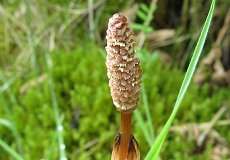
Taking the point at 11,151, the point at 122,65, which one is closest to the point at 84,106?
the point at 11,151

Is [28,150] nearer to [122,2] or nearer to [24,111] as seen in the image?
[24,111]

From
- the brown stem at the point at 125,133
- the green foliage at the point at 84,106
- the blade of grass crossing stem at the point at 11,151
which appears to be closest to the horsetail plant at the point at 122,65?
the brown stem at the point at 125,133

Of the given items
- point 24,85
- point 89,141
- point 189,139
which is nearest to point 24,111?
point 24,85

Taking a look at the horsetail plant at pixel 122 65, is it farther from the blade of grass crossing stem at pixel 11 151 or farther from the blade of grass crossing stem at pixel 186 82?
the blade of grass crossing stem at pixel 11 151

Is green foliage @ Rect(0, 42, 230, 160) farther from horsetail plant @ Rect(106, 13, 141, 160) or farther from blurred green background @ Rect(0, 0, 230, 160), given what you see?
horsetail plant @ Rect(106, 13, 141, 160)

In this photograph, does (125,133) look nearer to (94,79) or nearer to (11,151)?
(11,151)

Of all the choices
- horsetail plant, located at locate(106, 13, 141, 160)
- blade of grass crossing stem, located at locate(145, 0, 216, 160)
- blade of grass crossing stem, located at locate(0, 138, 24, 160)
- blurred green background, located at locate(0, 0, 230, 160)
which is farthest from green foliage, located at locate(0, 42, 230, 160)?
horsetail plant, located at locate(106, 13, 141, 160)
